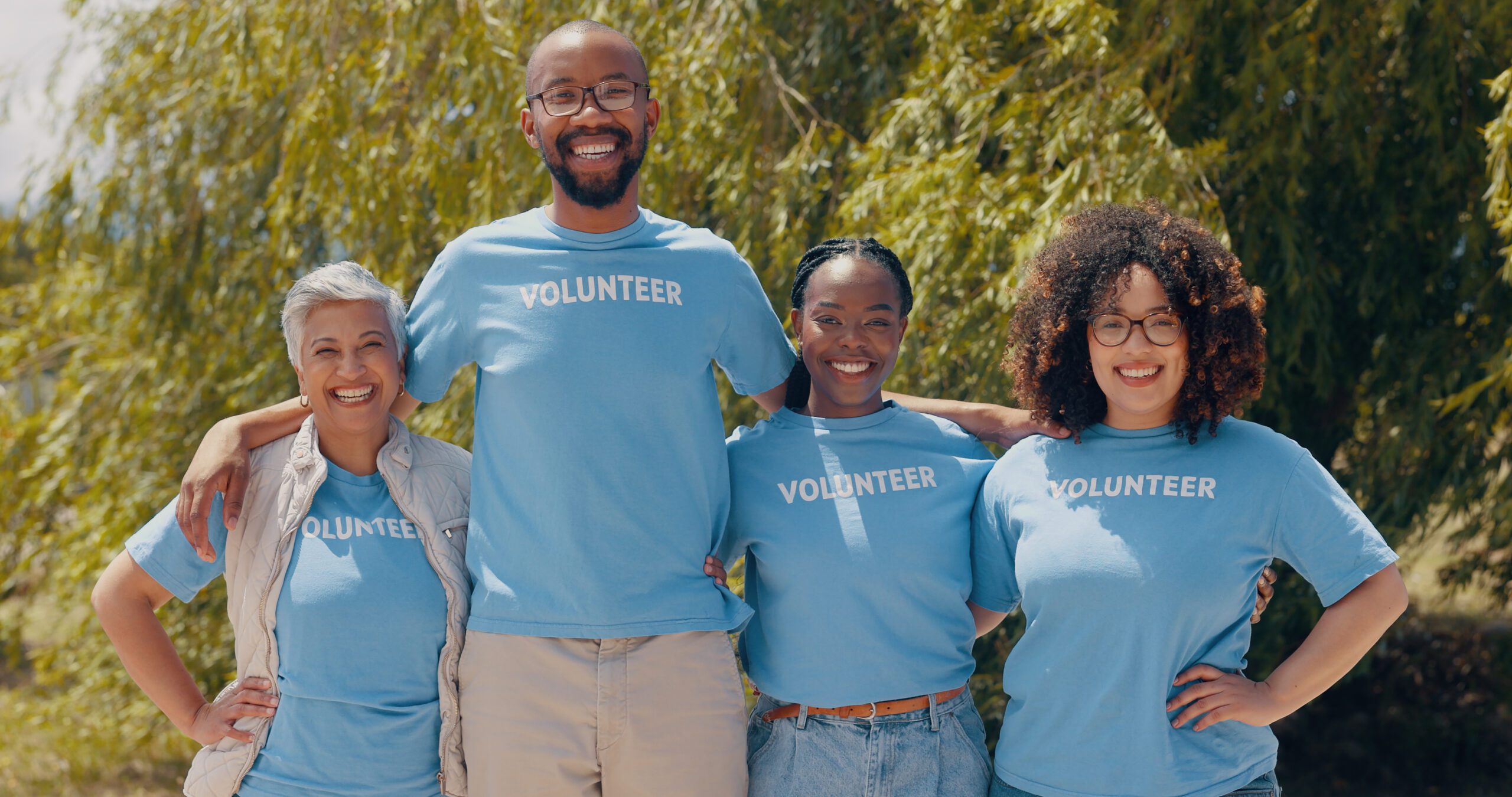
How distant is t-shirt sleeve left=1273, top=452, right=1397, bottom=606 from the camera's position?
79.8 inches

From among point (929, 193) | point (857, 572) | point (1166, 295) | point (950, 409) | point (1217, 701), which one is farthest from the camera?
point (929, 193)

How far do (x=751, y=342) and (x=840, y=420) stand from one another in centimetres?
22

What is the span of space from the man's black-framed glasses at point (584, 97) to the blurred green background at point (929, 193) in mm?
1538

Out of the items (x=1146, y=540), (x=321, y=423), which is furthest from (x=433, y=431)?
(x=1146, y=540)

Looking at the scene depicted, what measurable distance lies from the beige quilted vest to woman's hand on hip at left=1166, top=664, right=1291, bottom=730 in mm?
1223

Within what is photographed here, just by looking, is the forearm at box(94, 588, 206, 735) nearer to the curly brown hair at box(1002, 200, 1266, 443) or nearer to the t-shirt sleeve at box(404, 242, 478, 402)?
the t-shirt sleeve at box(404, 242, 478, 402)

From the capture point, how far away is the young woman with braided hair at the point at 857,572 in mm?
2225

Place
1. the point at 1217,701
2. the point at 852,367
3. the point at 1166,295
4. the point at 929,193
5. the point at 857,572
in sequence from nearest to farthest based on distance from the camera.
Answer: the point at 1217,701, the point at 1166,295, the point at 857,572, the point at 852,367, the point at 929,193

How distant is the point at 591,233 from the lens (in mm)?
2311

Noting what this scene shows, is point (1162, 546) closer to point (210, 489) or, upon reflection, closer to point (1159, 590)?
point (1159, 590)

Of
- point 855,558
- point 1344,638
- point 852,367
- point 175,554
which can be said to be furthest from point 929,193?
point 175,554

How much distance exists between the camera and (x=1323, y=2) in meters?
4.14

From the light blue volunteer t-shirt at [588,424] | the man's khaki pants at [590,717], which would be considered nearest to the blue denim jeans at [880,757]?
the man's khaki pants at [590,717]

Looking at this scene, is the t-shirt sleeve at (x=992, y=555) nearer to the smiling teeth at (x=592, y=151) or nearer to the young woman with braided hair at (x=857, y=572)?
the young woman with braided hair at (x=857, y=572)
